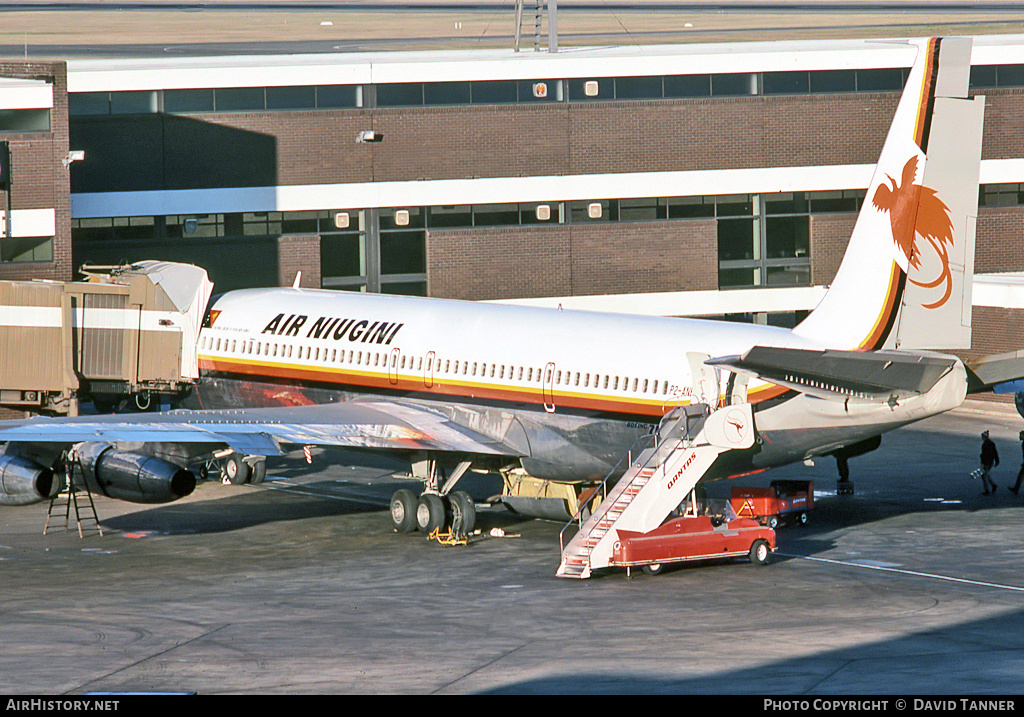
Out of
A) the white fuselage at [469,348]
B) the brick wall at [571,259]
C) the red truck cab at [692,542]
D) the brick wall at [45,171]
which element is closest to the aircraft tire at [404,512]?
the white fuselage at [469,348]

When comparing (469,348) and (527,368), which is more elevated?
(469,348)

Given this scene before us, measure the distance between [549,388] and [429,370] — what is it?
3.86m

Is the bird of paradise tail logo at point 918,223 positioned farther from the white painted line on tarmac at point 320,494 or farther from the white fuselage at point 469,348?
the white painted line on tarmac at point 320,494

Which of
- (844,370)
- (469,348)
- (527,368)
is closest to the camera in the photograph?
(844,370)

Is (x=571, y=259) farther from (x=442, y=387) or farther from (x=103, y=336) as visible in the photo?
(x=442, y=387)

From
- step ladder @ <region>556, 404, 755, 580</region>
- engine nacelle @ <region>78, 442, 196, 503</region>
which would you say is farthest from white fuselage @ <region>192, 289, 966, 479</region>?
engine nacelle @ <region>78, 442, 196, 503</region>

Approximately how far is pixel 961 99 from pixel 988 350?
25.7m

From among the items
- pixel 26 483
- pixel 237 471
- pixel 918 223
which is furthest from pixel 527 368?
pixel 237 471

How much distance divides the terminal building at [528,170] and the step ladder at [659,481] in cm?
2655

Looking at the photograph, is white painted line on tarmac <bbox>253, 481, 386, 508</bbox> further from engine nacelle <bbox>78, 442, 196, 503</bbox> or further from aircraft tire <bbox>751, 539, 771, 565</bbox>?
aircraft tire <bbox>751, 539, 771, 565</bbox>

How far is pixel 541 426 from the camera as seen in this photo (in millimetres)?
33812

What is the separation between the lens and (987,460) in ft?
128

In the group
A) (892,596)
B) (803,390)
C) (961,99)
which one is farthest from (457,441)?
(961,99)

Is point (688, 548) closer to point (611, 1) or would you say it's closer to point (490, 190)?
point (490, 190)
